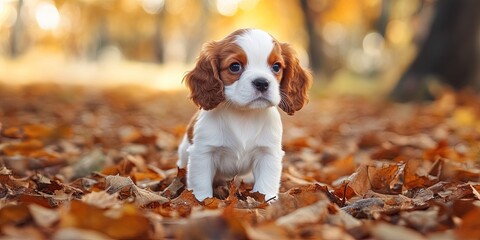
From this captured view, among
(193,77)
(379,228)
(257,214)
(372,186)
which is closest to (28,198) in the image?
(257,214)

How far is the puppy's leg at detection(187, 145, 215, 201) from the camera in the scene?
315 cm

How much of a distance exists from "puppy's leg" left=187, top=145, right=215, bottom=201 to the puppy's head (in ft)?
0.85

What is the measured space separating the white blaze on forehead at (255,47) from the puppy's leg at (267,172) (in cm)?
51

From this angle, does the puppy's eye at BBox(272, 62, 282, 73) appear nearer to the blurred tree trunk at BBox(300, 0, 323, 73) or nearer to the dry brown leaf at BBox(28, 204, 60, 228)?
the dry brown leaf at BBox(28, 204, 60, 228)

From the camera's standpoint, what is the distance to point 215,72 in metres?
3.15

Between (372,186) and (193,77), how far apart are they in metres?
1.13

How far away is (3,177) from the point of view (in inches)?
117

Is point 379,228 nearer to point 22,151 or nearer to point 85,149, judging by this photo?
point 22,151

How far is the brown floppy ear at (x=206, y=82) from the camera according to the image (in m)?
3.13

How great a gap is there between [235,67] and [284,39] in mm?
38402

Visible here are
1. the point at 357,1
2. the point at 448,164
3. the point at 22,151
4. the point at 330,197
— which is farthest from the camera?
the point at 357,1

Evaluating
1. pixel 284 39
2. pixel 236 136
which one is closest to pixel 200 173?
pixel 236 136

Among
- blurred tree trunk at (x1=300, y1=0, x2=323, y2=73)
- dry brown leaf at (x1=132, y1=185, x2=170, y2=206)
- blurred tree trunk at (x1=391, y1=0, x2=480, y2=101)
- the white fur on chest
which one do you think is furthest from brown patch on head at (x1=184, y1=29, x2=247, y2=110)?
blurred tree trunk at (x1=300, y1=0, x2=323, y2=73)

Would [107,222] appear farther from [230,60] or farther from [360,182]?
[360,182]
